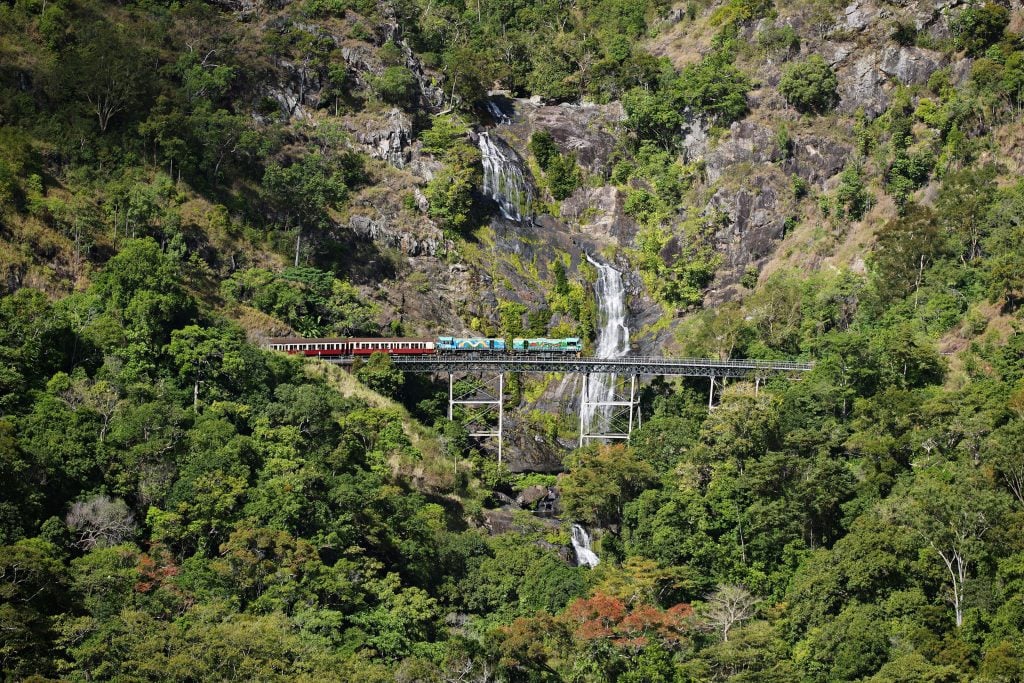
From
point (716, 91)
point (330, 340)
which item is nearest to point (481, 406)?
point (330, 340)

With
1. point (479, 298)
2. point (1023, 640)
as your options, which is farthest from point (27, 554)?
point (479, 298)

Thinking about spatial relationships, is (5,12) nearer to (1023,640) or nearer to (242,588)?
(242,588)

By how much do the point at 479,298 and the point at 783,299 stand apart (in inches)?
870

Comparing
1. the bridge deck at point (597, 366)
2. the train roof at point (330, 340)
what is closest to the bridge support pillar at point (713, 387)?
the bridge deck at point (597, 366)

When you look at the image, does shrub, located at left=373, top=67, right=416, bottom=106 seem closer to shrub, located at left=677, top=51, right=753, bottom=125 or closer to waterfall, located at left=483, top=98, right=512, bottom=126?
waterfall, located at left=483, top=98, right=512, bottom=126

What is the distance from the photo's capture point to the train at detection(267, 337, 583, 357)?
89.8 metres

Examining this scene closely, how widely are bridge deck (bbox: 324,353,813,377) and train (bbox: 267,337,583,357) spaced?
0.72 m

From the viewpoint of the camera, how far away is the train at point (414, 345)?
89812 mm

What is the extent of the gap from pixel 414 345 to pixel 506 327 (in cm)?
1354

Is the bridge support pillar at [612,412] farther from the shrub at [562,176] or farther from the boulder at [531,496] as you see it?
the shrub at [562,176]

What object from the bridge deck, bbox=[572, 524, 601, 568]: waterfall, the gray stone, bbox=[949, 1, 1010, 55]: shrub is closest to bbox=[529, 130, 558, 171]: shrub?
the gray stone

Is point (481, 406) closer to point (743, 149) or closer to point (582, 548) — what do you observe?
point (582, 548)

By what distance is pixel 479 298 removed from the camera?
10531 centimetres

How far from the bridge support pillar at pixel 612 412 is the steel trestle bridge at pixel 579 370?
0.06 metres
